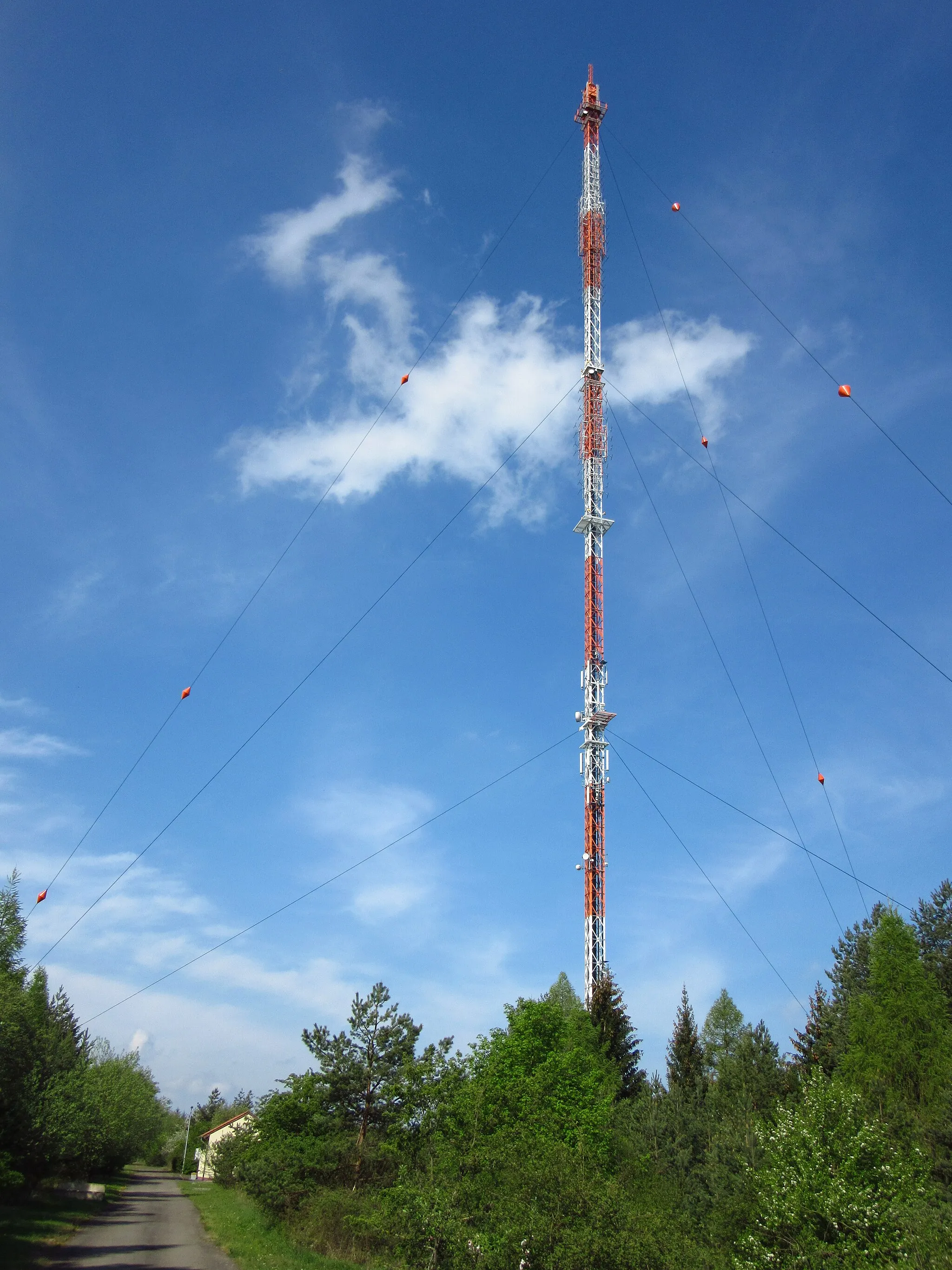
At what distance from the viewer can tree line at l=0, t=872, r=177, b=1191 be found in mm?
30531

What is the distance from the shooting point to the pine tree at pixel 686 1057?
45.8 metres

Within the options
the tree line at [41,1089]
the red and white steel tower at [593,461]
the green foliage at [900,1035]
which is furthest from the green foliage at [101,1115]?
the green foliage at [900,1035]

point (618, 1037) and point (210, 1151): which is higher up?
point (618, 1037)

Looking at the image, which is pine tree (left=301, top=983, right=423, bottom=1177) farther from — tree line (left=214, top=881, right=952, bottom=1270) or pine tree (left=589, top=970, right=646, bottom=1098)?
pine tree (left=589, top=970, right=646, bottom=1098)

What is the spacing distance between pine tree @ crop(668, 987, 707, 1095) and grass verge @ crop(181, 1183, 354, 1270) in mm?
22704

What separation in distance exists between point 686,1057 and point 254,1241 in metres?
26.9

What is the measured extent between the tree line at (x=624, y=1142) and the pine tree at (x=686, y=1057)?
0.13 m

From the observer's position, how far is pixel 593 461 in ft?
132

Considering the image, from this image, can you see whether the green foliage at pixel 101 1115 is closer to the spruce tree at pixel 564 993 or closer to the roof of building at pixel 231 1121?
the roof of building at pixel 231 1121

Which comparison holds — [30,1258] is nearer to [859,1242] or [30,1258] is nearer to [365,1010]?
[365,1010]

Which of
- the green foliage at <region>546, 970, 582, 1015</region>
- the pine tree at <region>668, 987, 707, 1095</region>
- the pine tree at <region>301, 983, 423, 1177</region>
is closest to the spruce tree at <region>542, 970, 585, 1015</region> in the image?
the green foliage at <region>546, 970, 582, 1015</region>

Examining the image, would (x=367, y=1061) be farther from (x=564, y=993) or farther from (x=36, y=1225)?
(x=564, y=993)

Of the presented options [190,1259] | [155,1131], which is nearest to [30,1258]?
[190,1259]

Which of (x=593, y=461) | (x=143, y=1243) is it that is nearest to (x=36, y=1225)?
(x=143, y=1243)
